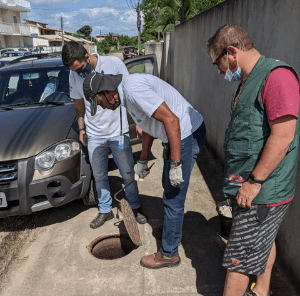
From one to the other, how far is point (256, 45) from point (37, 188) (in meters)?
2.92

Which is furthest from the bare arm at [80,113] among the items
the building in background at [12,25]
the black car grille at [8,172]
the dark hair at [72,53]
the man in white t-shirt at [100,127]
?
the building in background at [12,25]

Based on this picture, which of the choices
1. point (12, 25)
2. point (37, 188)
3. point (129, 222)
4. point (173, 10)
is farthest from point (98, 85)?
point (12, 25)

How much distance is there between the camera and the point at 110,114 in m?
3.18

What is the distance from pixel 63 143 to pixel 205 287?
2.04 m

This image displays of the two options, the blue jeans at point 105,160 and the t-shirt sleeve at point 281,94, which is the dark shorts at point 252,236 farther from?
the blue jeans at point 105,160

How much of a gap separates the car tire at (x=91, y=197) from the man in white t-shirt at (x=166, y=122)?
1.28 metres

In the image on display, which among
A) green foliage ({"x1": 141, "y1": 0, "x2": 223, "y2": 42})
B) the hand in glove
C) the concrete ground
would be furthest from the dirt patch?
green foliage ({"x1": 141, "y1": 0, "x2": 223, "y2": 42})

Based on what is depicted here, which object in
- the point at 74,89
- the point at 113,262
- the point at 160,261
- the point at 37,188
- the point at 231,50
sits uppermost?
the point at 231,50

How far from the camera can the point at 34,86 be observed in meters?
4.41

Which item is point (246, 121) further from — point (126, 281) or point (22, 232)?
point (22, 232)

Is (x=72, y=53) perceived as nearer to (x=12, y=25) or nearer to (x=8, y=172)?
(x=8, y=172)

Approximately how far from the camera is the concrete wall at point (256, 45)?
8.20 ft

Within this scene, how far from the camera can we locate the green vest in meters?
1.70

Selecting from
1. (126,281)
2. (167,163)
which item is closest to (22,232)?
(126,281)
